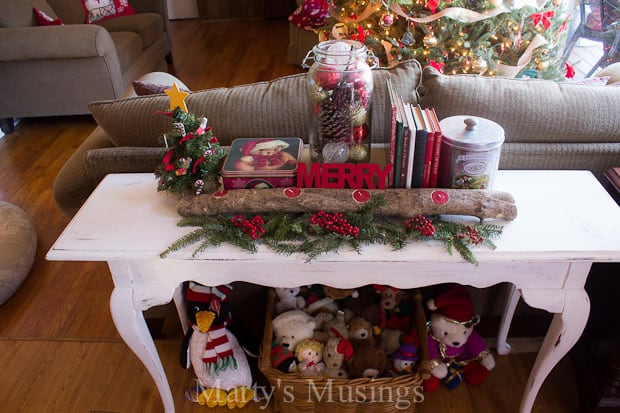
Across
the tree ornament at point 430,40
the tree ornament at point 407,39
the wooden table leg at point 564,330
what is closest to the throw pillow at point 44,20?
the tree ornament at point 407,39

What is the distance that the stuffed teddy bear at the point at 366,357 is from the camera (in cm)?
145

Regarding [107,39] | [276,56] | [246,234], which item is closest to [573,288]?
[246,234]

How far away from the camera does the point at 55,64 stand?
303 cm

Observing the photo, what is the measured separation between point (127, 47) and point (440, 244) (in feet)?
9.98

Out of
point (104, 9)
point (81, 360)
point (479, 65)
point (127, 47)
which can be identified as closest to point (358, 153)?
point (81, 360)

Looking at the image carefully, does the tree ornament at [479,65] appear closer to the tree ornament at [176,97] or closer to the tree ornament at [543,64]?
the tree ornament at [543,64]

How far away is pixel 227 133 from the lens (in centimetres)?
142

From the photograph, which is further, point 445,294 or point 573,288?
point 445,294

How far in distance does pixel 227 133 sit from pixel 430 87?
1.92 ft

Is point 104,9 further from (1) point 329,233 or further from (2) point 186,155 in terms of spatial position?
(1) point 329,233

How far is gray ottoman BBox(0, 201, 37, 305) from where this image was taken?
6.23 ft

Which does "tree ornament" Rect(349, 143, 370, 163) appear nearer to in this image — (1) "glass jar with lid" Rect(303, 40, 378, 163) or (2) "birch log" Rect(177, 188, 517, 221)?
(1) "glass jar with lid" Rect(303, 40, 378, 163)

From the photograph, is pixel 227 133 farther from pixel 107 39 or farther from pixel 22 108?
pixel 22 108

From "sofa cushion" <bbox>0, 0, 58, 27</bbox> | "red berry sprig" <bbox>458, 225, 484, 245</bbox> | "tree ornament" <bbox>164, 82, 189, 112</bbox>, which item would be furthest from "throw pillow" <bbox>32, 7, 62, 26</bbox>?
"red berry sprig" <bbox>458, 225, 484, 245</bbox>
